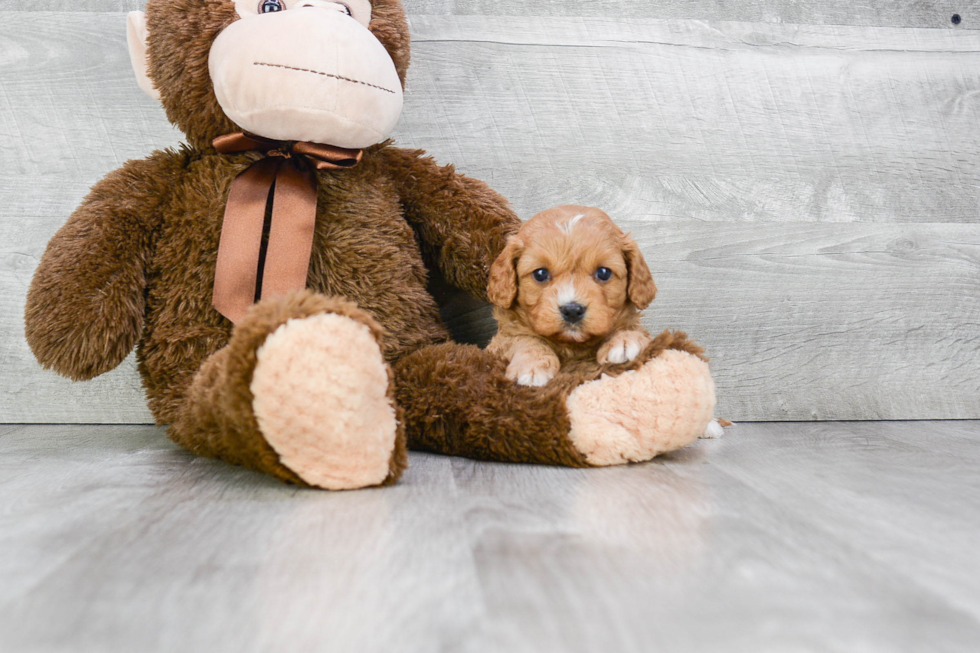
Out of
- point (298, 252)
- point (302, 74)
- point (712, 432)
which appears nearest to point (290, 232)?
point (298, 252)

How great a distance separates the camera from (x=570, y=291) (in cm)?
100

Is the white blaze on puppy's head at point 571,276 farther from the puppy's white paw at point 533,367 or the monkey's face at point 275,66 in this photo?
the monkey's face at point 275,66

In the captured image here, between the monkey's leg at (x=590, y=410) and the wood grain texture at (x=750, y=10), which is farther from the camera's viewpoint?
the wood grain texture at (x=750, y=10)

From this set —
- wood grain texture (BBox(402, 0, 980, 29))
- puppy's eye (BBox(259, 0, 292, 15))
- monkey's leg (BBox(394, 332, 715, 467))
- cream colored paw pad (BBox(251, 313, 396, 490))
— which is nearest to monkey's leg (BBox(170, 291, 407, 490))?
cream colored paw pad (BBox(251, 313, 396, 490))

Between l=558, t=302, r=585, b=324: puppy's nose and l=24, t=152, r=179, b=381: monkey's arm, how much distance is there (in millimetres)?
587

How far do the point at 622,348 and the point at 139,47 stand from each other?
83 centimetres

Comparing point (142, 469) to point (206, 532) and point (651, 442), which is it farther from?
point (651, 442)

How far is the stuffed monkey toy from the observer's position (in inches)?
38.2

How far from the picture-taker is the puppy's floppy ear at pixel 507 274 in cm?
103

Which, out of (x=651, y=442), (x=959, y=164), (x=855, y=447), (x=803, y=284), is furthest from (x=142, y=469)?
(x=959, y=164)

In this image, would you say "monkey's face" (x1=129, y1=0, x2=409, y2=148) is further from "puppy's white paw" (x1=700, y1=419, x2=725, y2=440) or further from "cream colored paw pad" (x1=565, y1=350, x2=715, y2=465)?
"puppy's white paw" (x1=700, y1=419, x2=725, y2=440)

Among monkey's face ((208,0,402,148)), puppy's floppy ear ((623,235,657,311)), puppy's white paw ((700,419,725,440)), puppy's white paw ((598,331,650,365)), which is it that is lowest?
puppy's white paw ((700,419,725,440))

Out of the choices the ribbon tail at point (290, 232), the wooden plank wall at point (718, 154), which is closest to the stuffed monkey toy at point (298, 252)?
the ribbon tail at point (290, 232)

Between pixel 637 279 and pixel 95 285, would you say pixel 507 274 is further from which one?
pixel 95 285
